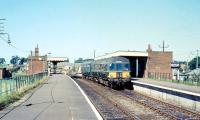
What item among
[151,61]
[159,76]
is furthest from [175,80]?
[151,61]

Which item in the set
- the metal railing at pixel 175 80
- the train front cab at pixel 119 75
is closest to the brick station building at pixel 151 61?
the metal railing at pixel 175 80

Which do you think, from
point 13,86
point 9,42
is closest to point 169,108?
point 13,86

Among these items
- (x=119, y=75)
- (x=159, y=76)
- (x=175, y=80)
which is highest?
(x=119, y=75)

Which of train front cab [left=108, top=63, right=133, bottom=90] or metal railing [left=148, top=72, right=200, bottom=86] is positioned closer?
train front cab [left=108, top=63, right=133, bottom=90]

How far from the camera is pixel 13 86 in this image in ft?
93.2

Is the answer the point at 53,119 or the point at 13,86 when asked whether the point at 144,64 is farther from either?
the point at 53,119

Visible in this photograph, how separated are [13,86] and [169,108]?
12.8 m

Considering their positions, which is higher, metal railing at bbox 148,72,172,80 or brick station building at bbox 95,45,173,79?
brick station building at bbox 95,45,173,79

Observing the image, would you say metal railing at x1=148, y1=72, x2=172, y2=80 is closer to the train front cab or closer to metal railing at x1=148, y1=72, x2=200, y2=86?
metal railing at x1=148, y1=72, x2=200, y2=86

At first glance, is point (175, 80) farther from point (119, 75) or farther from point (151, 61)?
point (119, 75)

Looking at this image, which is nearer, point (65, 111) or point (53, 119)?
point (53, 119)

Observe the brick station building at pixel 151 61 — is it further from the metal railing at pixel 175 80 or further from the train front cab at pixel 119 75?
the train front cab at pixel 119 75

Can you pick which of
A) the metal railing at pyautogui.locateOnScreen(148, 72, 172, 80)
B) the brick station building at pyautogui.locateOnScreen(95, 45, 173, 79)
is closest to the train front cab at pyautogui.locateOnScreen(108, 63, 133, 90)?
the metal railing at pyautogui.locateOnScreen(148, 72, 172, 80)

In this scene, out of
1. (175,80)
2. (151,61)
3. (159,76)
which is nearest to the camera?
(175,80)
